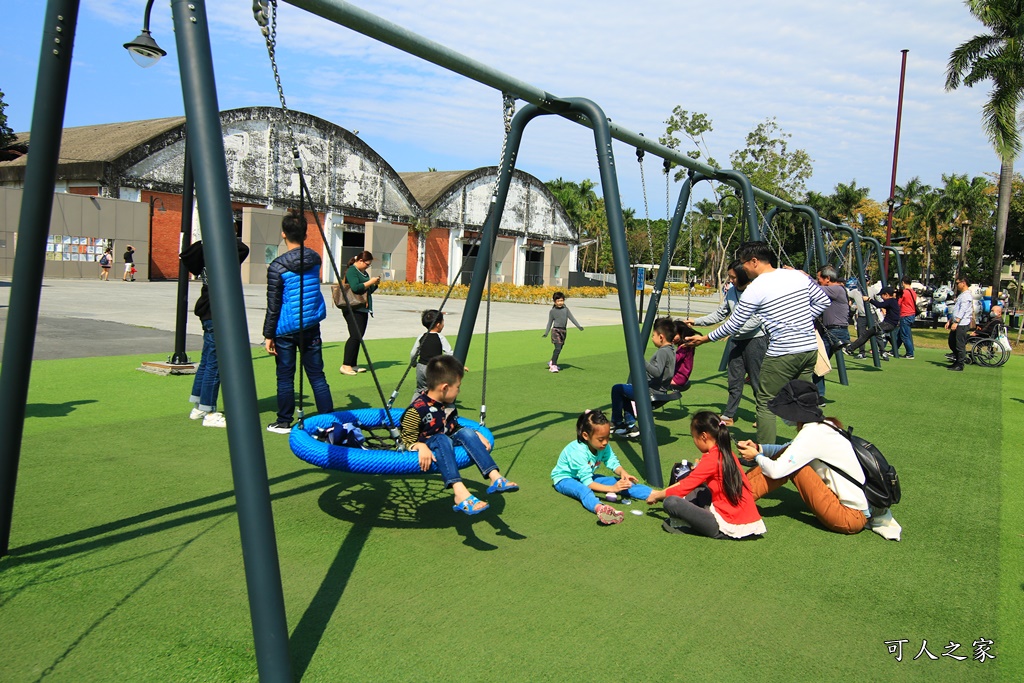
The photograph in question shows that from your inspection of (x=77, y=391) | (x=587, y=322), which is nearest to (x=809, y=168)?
(x=587, y=322)

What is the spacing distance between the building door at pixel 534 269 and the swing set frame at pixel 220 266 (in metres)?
45.3

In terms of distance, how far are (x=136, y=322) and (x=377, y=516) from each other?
1250 cm

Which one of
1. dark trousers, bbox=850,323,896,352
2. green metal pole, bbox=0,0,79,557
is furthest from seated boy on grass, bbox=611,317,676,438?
dark trousers, bbox=850,323,896,352

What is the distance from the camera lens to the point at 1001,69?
25078mm

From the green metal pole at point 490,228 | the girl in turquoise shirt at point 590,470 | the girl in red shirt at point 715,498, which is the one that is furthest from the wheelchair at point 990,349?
the girl in red shirt at point 715,498

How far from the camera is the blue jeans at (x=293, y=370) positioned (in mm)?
6582

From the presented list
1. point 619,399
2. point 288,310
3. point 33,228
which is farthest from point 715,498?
point 33,228

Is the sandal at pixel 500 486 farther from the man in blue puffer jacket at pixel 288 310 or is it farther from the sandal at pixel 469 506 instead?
the man in blue puffer jacket at pixel 288 310

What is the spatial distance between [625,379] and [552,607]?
325 inches

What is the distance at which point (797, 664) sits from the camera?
322cm

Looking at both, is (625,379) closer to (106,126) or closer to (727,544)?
(727,544)

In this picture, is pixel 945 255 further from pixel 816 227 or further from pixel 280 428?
pixel 280 428

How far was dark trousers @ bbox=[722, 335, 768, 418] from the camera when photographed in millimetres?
7799

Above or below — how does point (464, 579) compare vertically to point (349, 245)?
below
